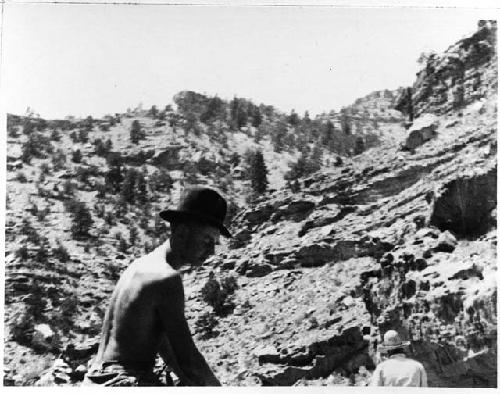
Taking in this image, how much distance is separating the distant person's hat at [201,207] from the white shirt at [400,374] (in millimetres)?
1759

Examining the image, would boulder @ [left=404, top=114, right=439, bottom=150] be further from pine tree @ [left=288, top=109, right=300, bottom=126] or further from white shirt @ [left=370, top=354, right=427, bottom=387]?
white shirt @ [left=370, top=354, right=427, bottom=387]

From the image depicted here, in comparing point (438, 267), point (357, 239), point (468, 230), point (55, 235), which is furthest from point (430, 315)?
point (55, 235)

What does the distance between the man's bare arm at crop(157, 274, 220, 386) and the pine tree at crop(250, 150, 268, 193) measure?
25814 millimetres

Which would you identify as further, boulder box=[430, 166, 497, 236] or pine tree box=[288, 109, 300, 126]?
pine tree box=[288, 109, 300, 126]

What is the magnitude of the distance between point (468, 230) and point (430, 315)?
2.16 metres

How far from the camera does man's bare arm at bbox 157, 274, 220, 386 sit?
5.10m

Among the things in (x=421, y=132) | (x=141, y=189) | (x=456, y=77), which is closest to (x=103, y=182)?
(x=141, y=189)

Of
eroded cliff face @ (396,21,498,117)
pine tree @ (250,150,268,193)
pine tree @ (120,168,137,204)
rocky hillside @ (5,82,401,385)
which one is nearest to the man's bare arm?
rocky hillside @ (5,82,401,385)

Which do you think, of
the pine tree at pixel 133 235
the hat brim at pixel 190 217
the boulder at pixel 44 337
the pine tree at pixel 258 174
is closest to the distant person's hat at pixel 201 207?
the hat brim at pixel 190 217

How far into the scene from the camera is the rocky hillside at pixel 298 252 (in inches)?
562

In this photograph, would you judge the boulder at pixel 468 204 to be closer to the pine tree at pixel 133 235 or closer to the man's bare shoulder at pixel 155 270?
the man's bare shoulder at pixel 155 270

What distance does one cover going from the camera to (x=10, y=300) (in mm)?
25297

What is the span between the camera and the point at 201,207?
5.42 meters

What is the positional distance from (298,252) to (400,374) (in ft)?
64.9
